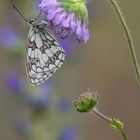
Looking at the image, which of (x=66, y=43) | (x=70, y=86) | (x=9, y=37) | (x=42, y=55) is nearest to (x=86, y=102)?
(x=42, y=55)

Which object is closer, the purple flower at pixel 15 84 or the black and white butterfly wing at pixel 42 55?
the black and white butterfly wing at pixel 42 55

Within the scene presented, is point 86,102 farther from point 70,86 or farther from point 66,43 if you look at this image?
point 70,86

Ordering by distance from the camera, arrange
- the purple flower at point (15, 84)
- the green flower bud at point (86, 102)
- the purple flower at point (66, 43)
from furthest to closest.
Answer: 1. the purple flower at point (15, 84)
2. the purple flower at point (66, 43)
3. the green flower bud at point (86, 102)

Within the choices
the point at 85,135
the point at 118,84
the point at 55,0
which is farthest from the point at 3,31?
the point at 118,84

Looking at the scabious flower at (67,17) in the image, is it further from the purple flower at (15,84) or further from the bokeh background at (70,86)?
the purple flower at (15,84)

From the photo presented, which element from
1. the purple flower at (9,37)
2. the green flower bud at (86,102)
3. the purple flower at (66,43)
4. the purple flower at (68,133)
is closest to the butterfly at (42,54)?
the green flower bud at (86,102)

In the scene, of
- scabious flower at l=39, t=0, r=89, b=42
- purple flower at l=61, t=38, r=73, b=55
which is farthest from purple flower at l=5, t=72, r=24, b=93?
scabious flower at l=39, t=0, r=89, b=42

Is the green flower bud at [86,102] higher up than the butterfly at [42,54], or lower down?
lower down

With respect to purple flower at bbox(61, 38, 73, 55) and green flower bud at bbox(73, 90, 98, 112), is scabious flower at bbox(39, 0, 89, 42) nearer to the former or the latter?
green flower bud at bbox(73, 90, 98, 112)

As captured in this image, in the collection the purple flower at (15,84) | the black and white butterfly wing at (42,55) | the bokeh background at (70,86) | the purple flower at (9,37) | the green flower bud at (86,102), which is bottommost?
the bokeh background at (70,86)

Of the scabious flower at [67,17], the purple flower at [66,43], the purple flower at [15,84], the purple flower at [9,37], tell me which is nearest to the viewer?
the scabious flower at [67,17]
